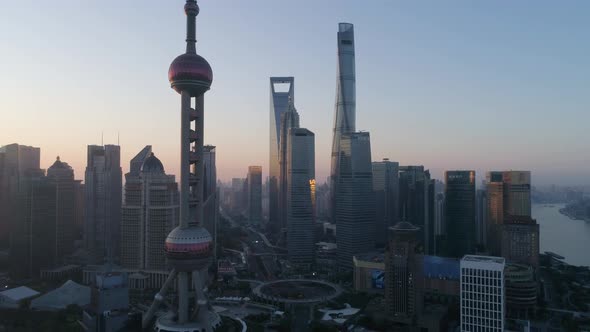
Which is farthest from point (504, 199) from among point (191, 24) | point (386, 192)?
point (191, 24)

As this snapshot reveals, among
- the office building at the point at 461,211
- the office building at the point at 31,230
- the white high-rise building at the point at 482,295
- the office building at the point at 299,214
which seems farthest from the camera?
the office building at the point at 299,214

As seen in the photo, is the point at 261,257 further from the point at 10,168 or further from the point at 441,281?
the point at 10,168

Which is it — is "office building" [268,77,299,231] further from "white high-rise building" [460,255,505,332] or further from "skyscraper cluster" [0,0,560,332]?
"white high-rise building" [460,255,505,332]

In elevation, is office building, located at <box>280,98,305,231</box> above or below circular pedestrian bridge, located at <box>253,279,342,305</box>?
above

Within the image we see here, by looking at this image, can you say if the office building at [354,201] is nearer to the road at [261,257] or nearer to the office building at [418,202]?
the office building at [418,202]

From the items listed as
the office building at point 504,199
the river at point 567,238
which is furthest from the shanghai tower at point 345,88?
the river at point 567,238

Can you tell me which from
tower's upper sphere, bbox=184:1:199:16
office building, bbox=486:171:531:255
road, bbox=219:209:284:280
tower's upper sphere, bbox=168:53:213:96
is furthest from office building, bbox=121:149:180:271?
office building, bbox=486:171:531:255
